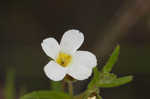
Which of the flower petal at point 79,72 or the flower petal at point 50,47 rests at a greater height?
the flower petal at point 50,47

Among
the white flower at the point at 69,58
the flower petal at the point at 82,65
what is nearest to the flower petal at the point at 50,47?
the white flower at the point at 69,58

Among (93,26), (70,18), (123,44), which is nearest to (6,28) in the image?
(70,18)

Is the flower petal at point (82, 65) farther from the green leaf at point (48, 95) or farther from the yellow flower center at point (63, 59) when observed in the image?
the green leaf at point (48, 95)

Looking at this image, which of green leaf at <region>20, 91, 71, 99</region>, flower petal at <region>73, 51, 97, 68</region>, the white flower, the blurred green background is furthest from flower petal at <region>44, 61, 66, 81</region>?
the blurred green background

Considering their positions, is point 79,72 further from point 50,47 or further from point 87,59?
point 50,47

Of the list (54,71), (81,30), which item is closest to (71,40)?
(54,71)

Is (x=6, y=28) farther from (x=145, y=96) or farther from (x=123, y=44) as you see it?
(x=145, y=96)
